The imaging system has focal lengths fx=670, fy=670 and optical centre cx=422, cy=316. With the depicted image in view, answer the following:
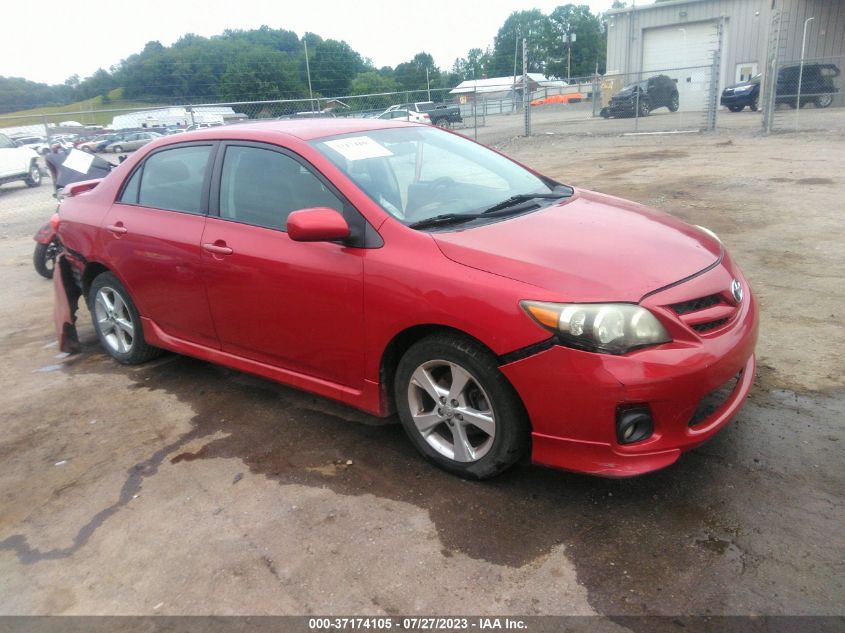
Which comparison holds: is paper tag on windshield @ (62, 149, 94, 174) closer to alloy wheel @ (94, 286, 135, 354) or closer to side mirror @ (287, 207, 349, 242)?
alloy wheel @ (94, 286, 135, 354)

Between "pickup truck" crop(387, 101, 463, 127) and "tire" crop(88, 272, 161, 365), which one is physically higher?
"pickup truck" crop(387, 101, 463, 127)

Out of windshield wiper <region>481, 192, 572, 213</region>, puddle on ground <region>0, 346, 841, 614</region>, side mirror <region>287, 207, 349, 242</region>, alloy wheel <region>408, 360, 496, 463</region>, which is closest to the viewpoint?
puddle on ground <region>0, 346, 841, 614</region>

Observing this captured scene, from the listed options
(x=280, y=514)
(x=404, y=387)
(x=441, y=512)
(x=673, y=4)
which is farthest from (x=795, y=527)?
(x=673, y=4)

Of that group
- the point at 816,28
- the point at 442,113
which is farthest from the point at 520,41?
the point at 442,113

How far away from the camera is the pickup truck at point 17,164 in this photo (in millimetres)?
17141

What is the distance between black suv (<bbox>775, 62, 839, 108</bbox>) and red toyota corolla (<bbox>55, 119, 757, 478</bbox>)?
26362mm

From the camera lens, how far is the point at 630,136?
19.5 metres

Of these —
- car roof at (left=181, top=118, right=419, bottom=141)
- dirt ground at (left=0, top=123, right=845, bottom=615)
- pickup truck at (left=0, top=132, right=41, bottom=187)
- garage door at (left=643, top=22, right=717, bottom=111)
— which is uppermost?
garage door at (left=643, top=22, right=717, bottom=111)

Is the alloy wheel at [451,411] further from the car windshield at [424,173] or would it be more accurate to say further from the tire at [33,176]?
the tire at [33,176]

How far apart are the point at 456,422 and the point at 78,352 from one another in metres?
3.76

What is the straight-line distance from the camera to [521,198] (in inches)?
147

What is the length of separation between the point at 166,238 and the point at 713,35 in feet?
113

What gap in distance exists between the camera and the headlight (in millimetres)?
2627

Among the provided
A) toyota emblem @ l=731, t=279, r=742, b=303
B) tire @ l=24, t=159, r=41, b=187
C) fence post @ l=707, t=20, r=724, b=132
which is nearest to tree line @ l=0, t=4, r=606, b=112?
tire @ l=24, t=159, r=41, b=187
